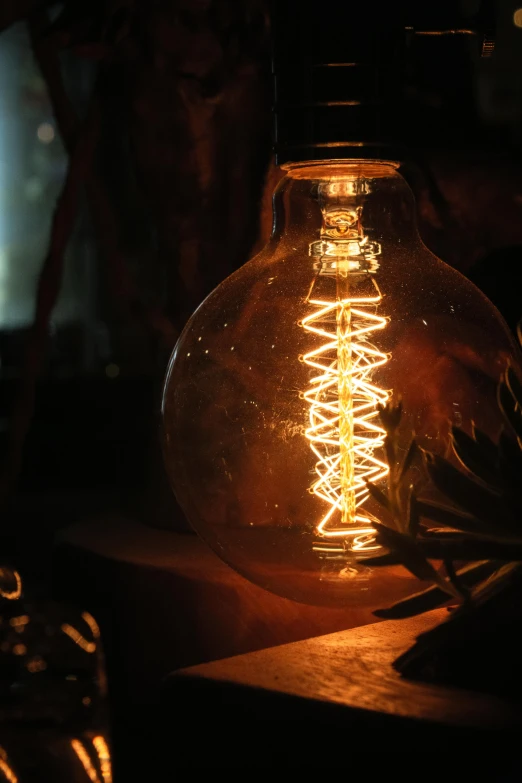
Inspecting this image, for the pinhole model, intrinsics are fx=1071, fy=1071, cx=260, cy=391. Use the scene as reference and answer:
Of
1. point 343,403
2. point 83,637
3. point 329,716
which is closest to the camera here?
point 329,716

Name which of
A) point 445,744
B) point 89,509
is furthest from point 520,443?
point 89,509

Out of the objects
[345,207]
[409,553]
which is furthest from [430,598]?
[345,207]

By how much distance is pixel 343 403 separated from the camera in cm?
73

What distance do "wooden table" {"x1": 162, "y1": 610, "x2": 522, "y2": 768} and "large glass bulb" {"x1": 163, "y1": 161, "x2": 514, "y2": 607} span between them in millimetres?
77

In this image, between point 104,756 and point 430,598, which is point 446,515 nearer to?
point 430,598

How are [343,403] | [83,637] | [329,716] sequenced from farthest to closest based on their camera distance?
[83,637], [343,403], [329,716]

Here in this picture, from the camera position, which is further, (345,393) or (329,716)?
(345,393)

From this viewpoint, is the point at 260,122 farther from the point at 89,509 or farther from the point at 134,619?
the point at 89,509

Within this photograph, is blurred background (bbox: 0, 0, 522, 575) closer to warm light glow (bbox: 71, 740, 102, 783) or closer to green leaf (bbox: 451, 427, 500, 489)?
warm light glow (bbox: 71, 740, 102, 783)

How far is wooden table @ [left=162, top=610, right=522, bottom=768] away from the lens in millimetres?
566

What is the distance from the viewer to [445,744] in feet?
1.86

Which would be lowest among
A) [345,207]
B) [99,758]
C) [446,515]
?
[99,758]

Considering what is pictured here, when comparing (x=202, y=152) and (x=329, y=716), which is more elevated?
(x=202, y=152)

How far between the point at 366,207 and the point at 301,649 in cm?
31
